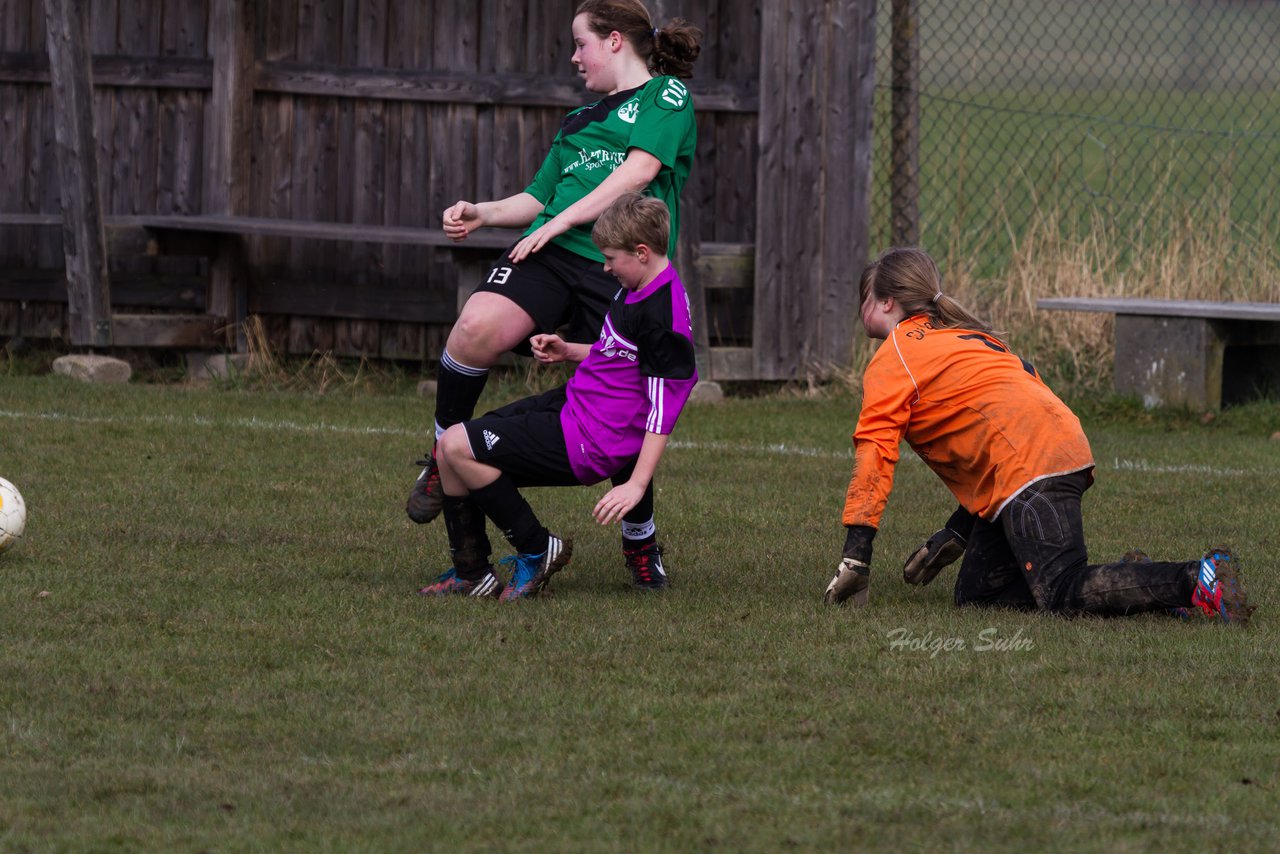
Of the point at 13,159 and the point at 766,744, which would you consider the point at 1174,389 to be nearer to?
the point at 766,744

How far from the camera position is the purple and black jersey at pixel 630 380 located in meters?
5.02

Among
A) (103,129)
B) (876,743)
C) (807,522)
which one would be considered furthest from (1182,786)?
(103,129)

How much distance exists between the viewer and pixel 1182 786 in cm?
352

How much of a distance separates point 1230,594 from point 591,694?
72.3 inches

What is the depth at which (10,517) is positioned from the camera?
5.52m

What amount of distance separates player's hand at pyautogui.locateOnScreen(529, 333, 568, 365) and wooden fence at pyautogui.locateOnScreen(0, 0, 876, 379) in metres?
4.96

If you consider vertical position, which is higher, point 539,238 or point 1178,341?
point 539,238

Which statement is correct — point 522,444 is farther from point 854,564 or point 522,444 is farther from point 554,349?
point 854,564

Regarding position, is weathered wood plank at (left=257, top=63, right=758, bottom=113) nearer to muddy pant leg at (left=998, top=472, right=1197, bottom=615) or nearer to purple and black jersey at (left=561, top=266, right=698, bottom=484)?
purple and black jersey at (left=561, top=266, right=698, bottom=484)

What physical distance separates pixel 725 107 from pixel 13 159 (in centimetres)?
468

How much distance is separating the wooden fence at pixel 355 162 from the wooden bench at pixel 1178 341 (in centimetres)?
157

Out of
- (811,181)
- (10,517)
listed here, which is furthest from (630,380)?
(811,181)

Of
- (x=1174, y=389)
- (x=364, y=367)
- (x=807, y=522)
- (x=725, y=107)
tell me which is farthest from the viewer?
(x=364, y=367)

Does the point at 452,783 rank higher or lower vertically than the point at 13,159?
lower
